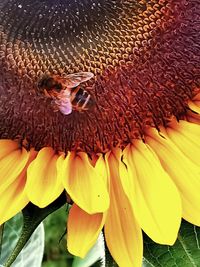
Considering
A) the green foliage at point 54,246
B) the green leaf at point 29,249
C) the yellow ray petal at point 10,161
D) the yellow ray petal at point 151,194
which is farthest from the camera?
the green foliage at point 54,246

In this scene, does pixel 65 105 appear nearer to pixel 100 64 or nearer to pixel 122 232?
pixel 100 64

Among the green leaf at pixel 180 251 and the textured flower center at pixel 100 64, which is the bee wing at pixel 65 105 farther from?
the green leaf at pixel 180 251

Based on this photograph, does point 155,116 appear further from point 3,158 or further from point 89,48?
point 3,158

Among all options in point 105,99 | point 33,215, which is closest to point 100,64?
point 105,99

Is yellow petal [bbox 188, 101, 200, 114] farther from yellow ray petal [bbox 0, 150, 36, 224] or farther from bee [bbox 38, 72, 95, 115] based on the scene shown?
yellow ray petal [bbox 0, 150, 36, 224]

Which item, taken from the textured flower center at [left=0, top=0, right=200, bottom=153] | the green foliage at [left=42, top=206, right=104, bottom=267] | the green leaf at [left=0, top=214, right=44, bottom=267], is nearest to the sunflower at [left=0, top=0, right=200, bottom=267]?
the textured flower center at [left=0, top=0, right=200, bottom=153]

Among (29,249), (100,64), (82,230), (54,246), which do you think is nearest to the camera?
(82,230)

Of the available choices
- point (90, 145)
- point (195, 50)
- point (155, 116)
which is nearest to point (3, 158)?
point (90, 145)

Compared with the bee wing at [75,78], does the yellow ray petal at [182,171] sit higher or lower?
lower

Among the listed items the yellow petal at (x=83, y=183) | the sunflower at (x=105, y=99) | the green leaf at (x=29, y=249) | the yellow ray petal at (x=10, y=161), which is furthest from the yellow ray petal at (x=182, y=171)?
the green leaf at (x=29, y=249)
